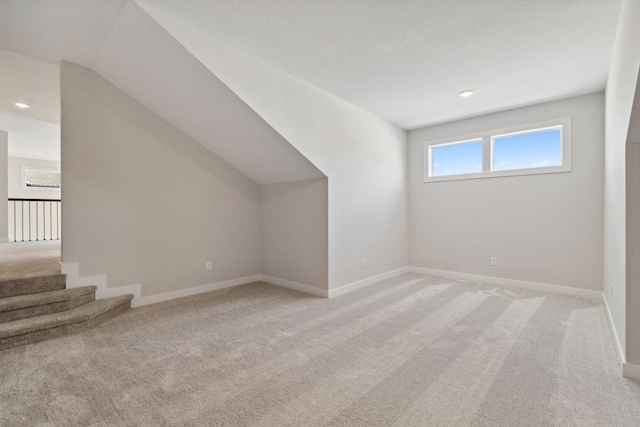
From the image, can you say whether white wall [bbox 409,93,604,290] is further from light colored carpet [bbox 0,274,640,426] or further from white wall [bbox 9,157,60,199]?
white wall [bbox 9,157,60,199]

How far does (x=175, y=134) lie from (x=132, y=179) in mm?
752

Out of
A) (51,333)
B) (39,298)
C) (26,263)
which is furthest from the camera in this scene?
(26,263)

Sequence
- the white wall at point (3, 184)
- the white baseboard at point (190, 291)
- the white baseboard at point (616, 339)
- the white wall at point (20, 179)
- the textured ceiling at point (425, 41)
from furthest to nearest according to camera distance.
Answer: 1. the white wall at point (20, 179)
2. the white wall at point (3, 184)
3. the white baseboard at point (190, 291)
4. the textured ceiling at point (425, 41)
5. the white baseboard at point (616, 339)

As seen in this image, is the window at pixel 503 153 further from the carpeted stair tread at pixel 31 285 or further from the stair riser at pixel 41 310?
the carpeted stair tread at pixel 31 285

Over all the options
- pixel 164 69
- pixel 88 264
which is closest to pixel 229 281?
pixel 88 264

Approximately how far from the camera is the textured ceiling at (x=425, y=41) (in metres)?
2.12

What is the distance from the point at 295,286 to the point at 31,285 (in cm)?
273

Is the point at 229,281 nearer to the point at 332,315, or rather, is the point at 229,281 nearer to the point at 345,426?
the point at 332,315

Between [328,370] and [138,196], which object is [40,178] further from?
[328,370]

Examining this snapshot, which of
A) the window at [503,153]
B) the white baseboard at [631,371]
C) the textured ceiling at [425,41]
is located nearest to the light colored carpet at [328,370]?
the white baseboard at [631,371]

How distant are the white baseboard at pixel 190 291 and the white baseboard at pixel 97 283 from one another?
7 cm

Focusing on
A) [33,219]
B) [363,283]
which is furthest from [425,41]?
[33,219]

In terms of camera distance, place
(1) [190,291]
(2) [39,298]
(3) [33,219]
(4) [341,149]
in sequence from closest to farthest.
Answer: (2) [39,298]
(1) [190,291]
(4) [341,149]
(3) [33,219]

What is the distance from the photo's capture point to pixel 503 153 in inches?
167
